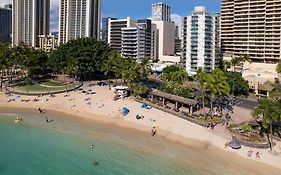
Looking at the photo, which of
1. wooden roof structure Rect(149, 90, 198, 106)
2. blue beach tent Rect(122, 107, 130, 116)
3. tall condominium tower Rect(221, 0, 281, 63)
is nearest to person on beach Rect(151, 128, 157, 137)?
wooden roof structure Rect(149, 90, 198, 106)

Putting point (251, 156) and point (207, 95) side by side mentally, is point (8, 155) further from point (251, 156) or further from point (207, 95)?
point (207, 95)

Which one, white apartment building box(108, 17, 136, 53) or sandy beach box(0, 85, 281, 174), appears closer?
sandy beach box(0, 85, 281, 174)

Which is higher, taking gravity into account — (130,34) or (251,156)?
(130,34)

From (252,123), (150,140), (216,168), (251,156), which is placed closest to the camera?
(216,168)

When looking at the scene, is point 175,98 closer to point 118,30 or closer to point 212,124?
point 212,124

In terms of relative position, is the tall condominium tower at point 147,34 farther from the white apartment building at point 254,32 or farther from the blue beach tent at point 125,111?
the blue beach tent at point 125,111

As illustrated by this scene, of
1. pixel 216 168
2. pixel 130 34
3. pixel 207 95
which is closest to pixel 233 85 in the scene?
pixel 207 95

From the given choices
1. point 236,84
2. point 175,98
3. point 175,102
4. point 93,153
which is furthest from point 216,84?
point 93,153

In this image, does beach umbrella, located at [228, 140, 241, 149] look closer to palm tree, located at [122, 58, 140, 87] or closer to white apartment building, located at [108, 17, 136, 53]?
palm tree, located at [122, 58, 140, 87]
